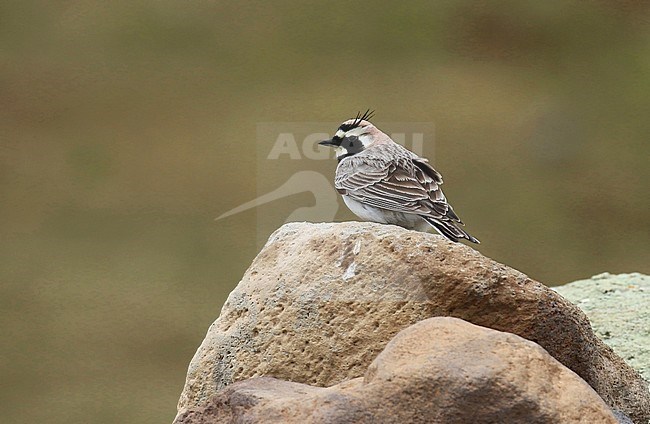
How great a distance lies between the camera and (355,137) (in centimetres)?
313

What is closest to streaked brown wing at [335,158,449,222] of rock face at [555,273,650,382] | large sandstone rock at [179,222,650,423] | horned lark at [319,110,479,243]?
horned lark at [319,110,479,243]

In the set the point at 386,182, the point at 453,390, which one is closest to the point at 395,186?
the point at 386,182

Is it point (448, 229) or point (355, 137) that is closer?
point (448, 229)

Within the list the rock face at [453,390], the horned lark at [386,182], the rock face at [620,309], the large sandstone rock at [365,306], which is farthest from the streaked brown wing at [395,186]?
the rock face at [620,309]

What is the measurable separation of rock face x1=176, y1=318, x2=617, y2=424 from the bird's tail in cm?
78

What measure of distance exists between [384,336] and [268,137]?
0.84 m

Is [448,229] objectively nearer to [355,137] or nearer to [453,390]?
[355,137]

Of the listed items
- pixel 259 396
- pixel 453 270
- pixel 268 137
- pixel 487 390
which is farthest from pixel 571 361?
pixel 268 137

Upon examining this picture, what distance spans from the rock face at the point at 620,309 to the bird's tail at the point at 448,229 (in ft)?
3.45

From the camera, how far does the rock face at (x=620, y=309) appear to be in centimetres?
358

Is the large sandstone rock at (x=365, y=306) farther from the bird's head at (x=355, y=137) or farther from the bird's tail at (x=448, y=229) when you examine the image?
the bird's head at (x=355, y=137)

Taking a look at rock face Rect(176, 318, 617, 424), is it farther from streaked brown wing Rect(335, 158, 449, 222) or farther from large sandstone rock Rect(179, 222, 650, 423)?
streaked brown wing Rect(335, 158, 449, 222)

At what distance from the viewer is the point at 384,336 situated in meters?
2.46

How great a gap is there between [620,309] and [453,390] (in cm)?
213
